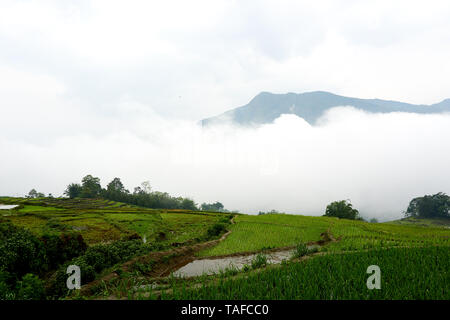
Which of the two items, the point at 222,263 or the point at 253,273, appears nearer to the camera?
the point at 253,273

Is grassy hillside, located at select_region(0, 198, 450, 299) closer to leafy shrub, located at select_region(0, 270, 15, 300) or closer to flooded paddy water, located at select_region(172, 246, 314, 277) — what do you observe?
leafy shrub, located at select_region(0, 270, 15, 300)

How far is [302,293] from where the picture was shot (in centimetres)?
521

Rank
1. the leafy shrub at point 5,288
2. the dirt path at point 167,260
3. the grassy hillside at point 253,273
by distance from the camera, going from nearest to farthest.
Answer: the grassy hillside at point 253,273 → the leafy shrub at point 5,288 → the dirt path at point 167,260

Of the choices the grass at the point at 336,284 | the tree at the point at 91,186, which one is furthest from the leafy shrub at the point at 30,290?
the tree at the point at 91,186

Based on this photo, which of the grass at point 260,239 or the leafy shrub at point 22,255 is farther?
the grass at point 260,239

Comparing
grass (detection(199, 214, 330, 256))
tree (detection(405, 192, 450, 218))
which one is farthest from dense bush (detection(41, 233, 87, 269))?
tree (detection(405, 192, 450, 218))

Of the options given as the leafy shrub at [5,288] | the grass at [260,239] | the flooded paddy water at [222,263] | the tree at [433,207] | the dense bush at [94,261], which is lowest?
the tree at [433,207]

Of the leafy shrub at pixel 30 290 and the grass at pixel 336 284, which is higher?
the grass at pixel 336 284

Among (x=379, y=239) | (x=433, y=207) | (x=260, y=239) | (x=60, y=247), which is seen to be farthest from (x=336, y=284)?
(x=433, y=207)

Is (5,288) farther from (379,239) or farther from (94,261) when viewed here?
(379,239)

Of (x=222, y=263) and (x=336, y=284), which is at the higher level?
(x=336, y=284)

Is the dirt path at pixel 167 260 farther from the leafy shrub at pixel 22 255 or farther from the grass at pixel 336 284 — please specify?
the leafy shrub at pixel 22 255
